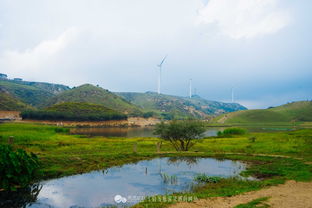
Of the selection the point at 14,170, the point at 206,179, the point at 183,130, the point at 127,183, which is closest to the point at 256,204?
the point at 206,179

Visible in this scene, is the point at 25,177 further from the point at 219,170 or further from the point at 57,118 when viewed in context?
the point at 57,118

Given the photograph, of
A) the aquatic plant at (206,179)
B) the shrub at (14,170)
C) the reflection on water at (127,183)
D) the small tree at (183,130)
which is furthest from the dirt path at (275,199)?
the small tree at (183,130)

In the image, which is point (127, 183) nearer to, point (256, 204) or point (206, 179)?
point (206, 179)

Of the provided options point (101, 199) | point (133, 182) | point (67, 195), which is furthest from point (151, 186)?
point (67, 195)

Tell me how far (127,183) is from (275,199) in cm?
1155

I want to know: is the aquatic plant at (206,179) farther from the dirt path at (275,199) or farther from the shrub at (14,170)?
the shrub at (14,170)

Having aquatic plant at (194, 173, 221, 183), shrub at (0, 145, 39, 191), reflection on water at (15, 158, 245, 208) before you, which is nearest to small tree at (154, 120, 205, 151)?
reflection on water at (15, 158, 245, 208)

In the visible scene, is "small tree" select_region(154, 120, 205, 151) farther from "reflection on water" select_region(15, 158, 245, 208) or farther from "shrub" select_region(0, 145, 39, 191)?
"shrub" select_region(0, 145, 39, 191)

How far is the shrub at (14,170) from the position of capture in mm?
17266

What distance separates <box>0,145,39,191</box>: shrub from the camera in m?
17.3

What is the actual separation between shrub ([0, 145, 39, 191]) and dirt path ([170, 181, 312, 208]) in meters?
12.5

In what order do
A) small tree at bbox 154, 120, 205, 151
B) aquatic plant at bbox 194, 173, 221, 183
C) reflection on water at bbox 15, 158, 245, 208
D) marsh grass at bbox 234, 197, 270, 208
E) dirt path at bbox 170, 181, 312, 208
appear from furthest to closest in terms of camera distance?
small tree at bbox 154, 120, 205, 151, aquatic plant at bbox 194, 173, 221, 183, reflection on water at bbox 15, 158, 245, 208, dirt path at bbox 170, 181, 312, 208, marsh grass at bbox 234, 197, 270, 208

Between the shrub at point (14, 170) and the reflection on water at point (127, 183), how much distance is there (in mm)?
1650

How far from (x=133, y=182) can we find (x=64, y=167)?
29.3ft
